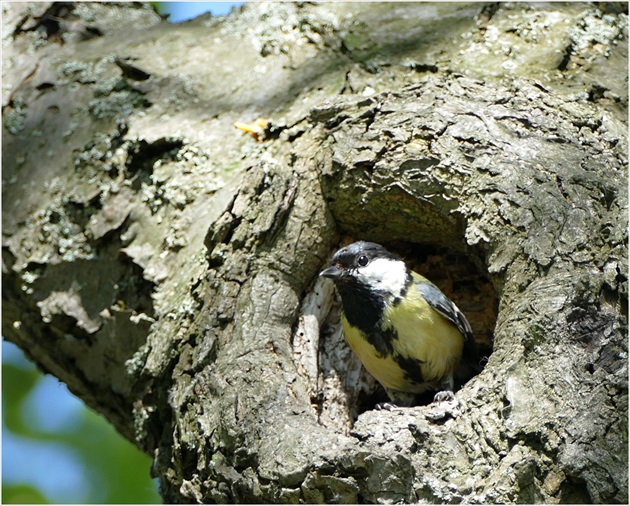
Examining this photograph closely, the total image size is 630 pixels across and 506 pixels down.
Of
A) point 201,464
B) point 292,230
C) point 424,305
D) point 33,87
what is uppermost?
point 33,87

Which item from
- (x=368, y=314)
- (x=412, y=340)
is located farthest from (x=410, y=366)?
(x=368, y=314)

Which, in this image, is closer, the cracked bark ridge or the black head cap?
the cracked bark ridge

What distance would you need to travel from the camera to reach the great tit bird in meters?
3.59

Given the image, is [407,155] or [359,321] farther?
[359,321]

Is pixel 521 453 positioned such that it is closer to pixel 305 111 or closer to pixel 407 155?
pixel 407 155

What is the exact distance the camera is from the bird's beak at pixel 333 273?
3.42 metres

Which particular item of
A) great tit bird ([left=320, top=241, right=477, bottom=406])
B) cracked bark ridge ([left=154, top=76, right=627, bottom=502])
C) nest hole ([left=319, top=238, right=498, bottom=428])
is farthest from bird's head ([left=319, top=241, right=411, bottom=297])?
nest hole ([left=319, top=238, right=498, bottom=428])

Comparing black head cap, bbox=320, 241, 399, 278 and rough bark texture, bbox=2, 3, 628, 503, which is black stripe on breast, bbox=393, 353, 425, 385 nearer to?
rough bark texture, bbox=2, 3, 628, 503

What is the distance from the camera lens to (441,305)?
359cm

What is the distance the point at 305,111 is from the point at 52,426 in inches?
132

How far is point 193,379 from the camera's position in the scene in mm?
3047

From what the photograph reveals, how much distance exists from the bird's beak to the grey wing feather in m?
0.43

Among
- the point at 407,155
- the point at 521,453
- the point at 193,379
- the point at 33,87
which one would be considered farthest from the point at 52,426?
the point at 521,453

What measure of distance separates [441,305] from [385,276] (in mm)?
305
